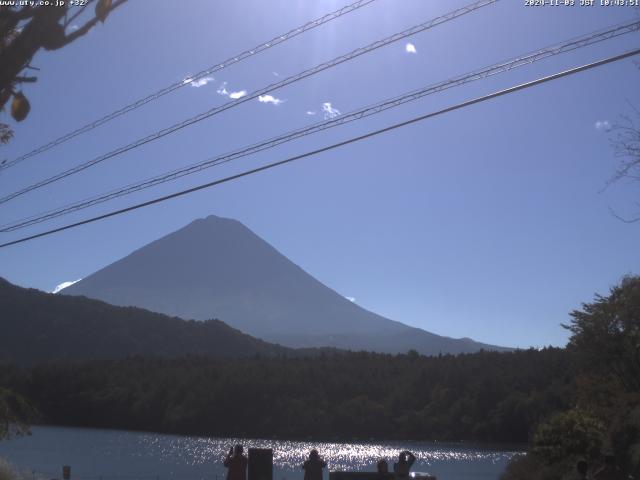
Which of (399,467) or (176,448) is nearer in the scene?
(399,467)

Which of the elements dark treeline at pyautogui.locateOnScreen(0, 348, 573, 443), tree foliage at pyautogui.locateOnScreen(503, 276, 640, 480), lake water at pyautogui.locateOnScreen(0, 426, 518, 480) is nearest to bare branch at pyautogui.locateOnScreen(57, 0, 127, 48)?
tree foliage at pyautogui.locateOnScreen(503, 276, 640, 480)

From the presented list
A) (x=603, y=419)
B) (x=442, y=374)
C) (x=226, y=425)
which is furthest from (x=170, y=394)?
(x=603, y=419)

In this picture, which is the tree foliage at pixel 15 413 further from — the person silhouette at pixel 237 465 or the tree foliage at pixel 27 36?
the tree foliage at pixel 27 36

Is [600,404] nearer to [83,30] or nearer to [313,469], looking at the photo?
[313,469]

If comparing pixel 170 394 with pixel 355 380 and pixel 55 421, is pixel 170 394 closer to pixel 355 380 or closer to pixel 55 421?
pixel 55 421

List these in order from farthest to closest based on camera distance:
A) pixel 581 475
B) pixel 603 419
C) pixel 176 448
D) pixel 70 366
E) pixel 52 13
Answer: pixel 70 366
pixel 176 448
pixel 603 419
pixel 581 475
pixel 52 13

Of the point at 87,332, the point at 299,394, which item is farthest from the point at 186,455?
the point at 87,332

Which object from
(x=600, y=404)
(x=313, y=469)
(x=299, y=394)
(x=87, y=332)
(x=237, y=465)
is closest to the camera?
(x=237, y=465)
